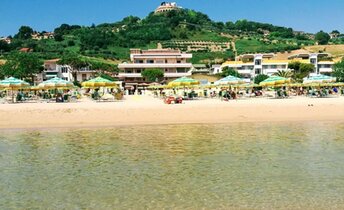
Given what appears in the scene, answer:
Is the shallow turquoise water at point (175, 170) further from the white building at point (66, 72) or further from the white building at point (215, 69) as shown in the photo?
the white building at point (215, 69)

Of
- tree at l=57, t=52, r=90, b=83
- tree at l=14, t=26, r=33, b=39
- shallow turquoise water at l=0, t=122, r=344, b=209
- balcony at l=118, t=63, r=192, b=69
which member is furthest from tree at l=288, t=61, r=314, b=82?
tree at l=14, t=26, r=33, b=39

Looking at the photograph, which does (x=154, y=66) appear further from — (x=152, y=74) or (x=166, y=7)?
(x=166, y=7)

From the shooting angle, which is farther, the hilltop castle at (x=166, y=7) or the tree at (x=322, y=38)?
the hilltop castle at (x=166, y=7)

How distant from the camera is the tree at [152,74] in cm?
7638

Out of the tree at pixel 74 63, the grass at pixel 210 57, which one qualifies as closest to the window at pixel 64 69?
the tree at pixel 74 63

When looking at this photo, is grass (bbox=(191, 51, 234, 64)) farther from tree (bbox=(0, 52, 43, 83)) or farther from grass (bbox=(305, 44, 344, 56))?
tree (bbox=(0, 52, 43, 83))

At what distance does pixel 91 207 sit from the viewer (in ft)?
29.5

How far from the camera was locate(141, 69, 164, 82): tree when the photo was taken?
76.4 m

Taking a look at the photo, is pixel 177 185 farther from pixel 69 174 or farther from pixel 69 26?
pixel 69 26

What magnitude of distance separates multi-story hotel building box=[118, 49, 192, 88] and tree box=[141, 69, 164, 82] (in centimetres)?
265

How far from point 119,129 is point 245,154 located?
9276mm

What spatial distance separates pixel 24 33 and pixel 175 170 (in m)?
151

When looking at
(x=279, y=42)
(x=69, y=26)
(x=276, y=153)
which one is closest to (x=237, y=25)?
(x=279, y=42)

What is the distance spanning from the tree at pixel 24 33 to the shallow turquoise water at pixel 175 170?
459 ft
